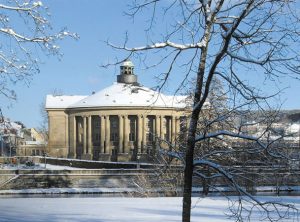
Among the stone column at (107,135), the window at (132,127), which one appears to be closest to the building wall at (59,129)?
the stone column at (107,135)

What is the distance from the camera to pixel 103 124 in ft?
330

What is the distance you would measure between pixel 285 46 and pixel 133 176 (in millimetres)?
46152

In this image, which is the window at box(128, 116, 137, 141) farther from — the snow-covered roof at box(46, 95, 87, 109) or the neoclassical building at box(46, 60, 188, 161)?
the snow-covered roof at box(46, 95, 87, 109)

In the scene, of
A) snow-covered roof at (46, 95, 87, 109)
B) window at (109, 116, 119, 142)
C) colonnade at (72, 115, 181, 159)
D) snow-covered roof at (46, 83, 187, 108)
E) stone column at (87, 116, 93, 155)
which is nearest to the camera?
snow-covered roof at (46, 83, 187, 108)

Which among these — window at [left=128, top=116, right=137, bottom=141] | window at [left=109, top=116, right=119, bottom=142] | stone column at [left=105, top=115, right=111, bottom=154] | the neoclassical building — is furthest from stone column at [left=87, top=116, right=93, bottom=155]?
window at [left=128, top=116, right=137, bottom=141]

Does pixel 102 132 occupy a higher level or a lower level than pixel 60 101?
lower

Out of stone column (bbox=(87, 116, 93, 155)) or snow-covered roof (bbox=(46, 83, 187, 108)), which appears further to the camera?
stone column (bbox=(87, 116, 93, 155))

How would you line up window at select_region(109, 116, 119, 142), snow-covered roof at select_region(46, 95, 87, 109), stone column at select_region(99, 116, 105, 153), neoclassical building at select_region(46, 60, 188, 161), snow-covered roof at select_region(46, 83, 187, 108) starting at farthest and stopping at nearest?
snow-covered roof at select_region(46, 95, 87, 109)
window at select_region(109, 116, 119, 142)
stone column at select_region(99, 116, 105, 153)
neoclassical building at select_region(46, 60, 188, 161)
snow-covered roof at select_region(46, 83, 187, 108)

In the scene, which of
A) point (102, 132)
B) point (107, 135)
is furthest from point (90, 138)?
point (107, 135)

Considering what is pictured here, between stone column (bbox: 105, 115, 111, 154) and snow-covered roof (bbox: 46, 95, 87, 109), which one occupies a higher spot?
snow-covered roof (bbox: 46, 95, 87, 109)

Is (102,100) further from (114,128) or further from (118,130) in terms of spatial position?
(118,130)

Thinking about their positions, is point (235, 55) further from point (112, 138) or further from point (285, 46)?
point (112, 138)

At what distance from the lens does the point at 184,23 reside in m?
7.30

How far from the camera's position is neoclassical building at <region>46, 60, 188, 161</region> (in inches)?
3836
